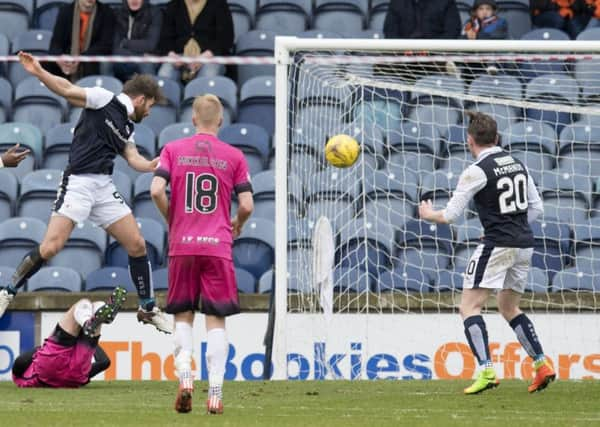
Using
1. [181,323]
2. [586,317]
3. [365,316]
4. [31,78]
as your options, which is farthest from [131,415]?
[31,78]

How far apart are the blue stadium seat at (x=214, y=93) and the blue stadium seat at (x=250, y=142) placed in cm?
48

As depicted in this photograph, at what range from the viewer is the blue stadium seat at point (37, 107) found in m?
16.9

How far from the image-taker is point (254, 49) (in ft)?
57.6

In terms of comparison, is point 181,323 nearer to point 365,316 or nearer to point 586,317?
point 365,316

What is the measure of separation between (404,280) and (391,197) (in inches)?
44.1

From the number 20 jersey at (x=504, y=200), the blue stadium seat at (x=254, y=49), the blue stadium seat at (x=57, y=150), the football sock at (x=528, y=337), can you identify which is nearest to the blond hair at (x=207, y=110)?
the number 20 jersey at (x=504, y=200)

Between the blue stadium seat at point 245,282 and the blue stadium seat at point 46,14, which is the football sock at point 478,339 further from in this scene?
the blue stadium seat at point 46,14

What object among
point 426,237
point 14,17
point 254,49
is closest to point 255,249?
point 426,237

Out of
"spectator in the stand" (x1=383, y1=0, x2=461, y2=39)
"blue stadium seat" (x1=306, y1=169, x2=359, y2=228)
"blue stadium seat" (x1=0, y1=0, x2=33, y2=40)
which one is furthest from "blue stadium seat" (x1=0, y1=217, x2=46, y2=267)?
"spectator in the stand" (x1=383, y1=0, x2=461, y2=39)

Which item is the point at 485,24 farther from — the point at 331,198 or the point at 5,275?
the point at 5,275

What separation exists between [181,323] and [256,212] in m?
6.59

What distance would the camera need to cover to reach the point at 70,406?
9648mm

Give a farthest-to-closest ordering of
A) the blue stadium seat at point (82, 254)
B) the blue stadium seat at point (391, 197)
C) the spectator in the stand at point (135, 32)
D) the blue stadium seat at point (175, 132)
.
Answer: the spectator in the stand at point (135, 32), the blue stadium seat at point (175, 132), the blue stadium seat at point (82, 254), the blue stadium seat at point (391, 197)

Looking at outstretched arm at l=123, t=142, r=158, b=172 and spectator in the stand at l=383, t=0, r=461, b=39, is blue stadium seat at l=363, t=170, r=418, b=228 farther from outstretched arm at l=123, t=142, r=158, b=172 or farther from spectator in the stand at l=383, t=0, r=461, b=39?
outstretched arm at l=123, t=142, r=158, b=172
